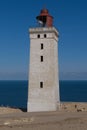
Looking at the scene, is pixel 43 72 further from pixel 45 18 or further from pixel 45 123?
pixel 45 123

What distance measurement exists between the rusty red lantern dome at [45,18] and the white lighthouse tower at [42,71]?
0.96m

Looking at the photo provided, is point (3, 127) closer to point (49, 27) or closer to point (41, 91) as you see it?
point (41, 91)

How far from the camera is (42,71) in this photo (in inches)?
1439

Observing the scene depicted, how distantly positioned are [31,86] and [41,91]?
4.18 feet

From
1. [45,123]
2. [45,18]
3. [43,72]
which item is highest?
[45,18]

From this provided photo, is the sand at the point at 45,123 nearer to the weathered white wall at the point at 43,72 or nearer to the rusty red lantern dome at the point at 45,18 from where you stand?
the weathered white wall at the point at 43,72

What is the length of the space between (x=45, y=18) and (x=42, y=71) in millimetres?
6353

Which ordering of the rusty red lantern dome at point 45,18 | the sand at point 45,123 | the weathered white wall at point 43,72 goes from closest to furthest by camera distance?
1. the sand at point 45,123
2. the weathered white wall at point 43,72
3. the rusty red lantern dome at point 45,18

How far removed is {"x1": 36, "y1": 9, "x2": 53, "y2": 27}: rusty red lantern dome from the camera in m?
37.7

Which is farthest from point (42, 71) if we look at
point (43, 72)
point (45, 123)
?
point (45, 123)

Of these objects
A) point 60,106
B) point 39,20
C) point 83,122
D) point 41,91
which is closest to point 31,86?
point 41,91

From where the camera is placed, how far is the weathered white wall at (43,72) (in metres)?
36.3

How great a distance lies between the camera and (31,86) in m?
36.8

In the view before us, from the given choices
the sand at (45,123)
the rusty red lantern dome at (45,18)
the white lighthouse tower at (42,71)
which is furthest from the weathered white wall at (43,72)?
the sand at (45,123)
